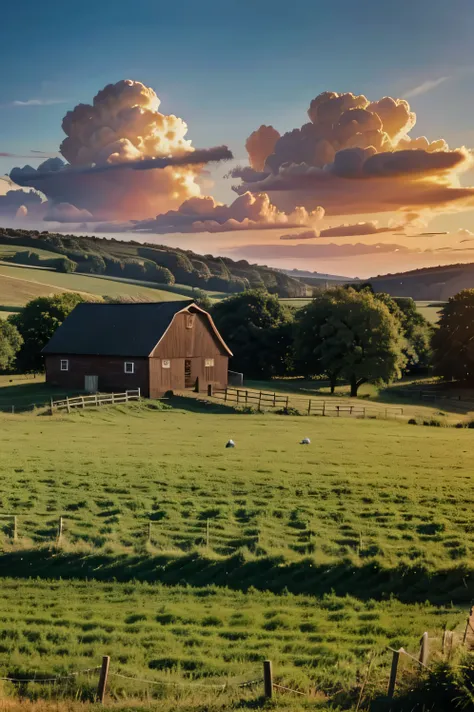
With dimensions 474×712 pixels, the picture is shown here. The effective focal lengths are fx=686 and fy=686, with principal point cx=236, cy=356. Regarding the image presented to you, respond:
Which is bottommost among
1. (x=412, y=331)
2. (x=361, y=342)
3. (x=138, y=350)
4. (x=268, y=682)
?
(x=268, y=682)

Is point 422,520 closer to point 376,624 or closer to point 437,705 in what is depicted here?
point 376,624

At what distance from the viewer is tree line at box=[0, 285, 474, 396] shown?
69625mm

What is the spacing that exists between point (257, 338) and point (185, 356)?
29.5m

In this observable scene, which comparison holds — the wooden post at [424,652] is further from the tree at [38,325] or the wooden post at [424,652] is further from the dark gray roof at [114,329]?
the tree at [38,325]

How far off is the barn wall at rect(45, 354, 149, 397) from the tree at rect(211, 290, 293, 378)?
3071 cm

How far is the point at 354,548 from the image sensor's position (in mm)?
18578

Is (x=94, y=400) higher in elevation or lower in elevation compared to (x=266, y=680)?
higher

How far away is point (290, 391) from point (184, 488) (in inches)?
1889

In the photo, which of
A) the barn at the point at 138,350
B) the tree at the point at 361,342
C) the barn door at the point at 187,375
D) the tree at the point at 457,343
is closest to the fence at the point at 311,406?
the barn door at the point at 187,375

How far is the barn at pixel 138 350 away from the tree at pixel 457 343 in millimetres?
31907

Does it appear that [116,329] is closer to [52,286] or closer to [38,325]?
[38,325]

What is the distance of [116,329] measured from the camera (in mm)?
61469

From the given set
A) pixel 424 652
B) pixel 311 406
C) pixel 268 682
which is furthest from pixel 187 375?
pixel 268 682

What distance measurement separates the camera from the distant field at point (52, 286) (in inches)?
5290
